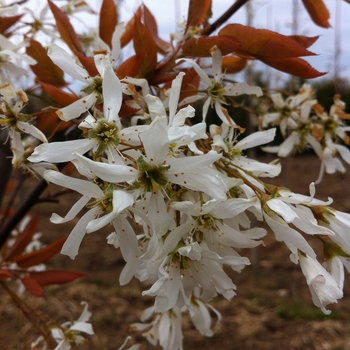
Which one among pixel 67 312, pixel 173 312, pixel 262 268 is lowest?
pixel 262 268

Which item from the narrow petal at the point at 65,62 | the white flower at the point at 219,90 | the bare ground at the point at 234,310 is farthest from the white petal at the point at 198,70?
the bare ground at the point at 234,310

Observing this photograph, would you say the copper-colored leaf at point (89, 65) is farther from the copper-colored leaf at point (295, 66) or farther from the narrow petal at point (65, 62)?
the copper-colored leaf at point (295, 66)

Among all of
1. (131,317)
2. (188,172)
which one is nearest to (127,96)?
(188,172)

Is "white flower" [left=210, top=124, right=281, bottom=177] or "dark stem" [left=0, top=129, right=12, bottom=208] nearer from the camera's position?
"white flower" [left=210, top=124, right=281, bottom=177]

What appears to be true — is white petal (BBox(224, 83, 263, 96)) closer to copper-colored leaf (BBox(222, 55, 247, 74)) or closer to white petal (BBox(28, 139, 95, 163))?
copper-colored leaf (BBox(222, 55, 247, 74))

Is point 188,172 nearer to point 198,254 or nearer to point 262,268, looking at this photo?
point 198,254

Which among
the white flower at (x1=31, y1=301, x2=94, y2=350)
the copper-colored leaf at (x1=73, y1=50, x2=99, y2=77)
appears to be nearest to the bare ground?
the white flower at (x1=31, y1=301, x2=94, y2=350)
